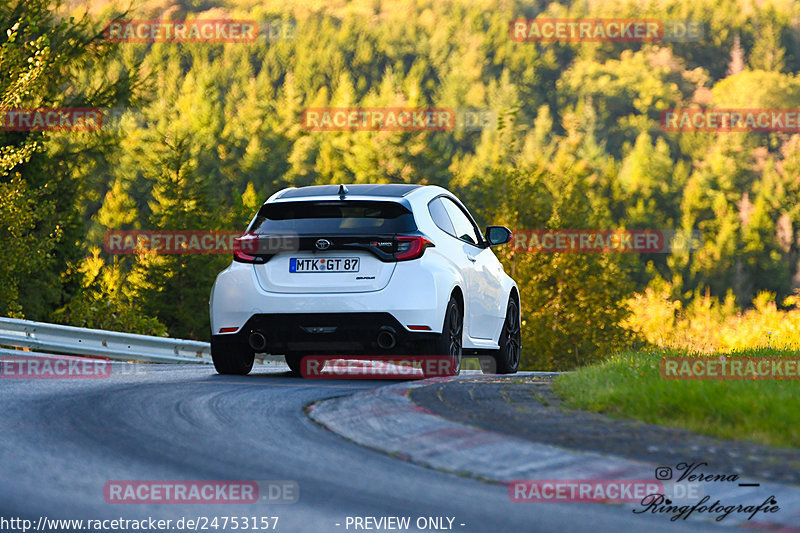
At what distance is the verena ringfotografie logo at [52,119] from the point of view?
27.7 metres

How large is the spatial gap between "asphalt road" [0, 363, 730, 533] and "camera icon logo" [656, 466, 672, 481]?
43 cm

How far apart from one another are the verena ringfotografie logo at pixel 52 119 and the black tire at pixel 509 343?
554 inches

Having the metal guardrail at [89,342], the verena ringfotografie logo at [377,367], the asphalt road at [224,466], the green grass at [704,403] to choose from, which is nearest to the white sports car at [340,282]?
the verena ringfotografie logo at [377,367]

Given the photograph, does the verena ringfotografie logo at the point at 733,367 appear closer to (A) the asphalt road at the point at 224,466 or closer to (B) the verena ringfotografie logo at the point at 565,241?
(A) the asphalt road at the point at 224,466

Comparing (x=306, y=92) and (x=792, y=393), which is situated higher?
(x=306, y=92)

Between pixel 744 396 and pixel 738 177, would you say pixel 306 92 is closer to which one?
pixel 738 177

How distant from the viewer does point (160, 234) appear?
58.3 meters

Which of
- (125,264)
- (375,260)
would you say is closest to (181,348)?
(375,260)

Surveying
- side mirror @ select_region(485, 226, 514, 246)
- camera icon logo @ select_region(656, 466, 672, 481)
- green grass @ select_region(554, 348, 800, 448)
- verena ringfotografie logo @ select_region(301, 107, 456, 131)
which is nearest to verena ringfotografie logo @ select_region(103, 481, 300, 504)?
camera icon logo @ select_region(656, 466, 672, 481)

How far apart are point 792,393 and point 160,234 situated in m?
52.9

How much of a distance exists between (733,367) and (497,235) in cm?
289

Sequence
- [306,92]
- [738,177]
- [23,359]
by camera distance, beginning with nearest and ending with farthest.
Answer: [23,359] → [738,177] → [306,92]

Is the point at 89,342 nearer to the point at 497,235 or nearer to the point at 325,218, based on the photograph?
the point at 497,235

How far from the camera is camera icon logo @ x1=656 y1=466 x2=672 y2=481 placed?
17.4 ft
